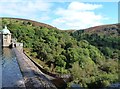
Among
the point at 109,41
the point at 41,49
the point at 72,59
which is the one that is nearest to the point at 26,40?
the point at 41,49

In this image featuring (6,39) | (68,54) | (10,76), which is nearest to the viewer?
(10,76)

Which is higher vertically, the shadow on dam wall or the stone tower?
the stone tower

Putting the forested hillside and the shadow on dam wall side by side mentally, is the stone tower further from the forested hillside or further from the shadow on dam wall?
the shadow on dam wall

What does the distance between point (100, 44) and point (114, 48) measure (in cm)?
558

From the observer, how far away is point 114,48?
52.6 m

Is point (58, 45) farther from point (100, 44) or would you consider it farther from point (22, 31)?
point (100, 44)

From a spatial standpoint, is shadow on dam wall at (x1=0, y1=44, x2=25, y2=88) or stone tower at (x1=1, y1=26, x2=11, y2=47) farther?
stone tower at (x1=1, y1=26, x2=11, y2=47)

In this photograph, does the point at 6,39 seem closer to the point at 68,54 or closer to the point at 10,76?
the point at 68,54

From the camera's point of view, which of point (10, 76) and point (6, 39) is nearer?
point (10, 76)

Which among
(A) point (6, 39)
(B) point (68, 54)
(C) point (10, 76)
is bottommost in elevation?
(B) point (68, 54)

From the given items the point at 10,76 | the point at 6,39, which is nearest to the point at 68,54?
the point at 6,39

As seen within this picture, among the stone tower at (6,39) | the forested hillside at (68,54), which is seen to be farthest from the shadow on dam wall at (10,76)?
the stone tower at (6,39)

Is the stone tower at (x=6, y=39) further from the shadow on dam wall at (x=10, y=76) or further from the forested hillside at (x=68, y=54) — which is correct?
the shadow on dam wall at (x=10, y=76)

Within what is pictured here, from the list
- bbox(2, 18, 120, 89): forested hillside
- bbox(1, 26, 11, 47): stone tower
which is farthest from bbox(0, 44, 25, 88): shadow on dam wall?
bbox(1, 26, 11, 47): stone tower
